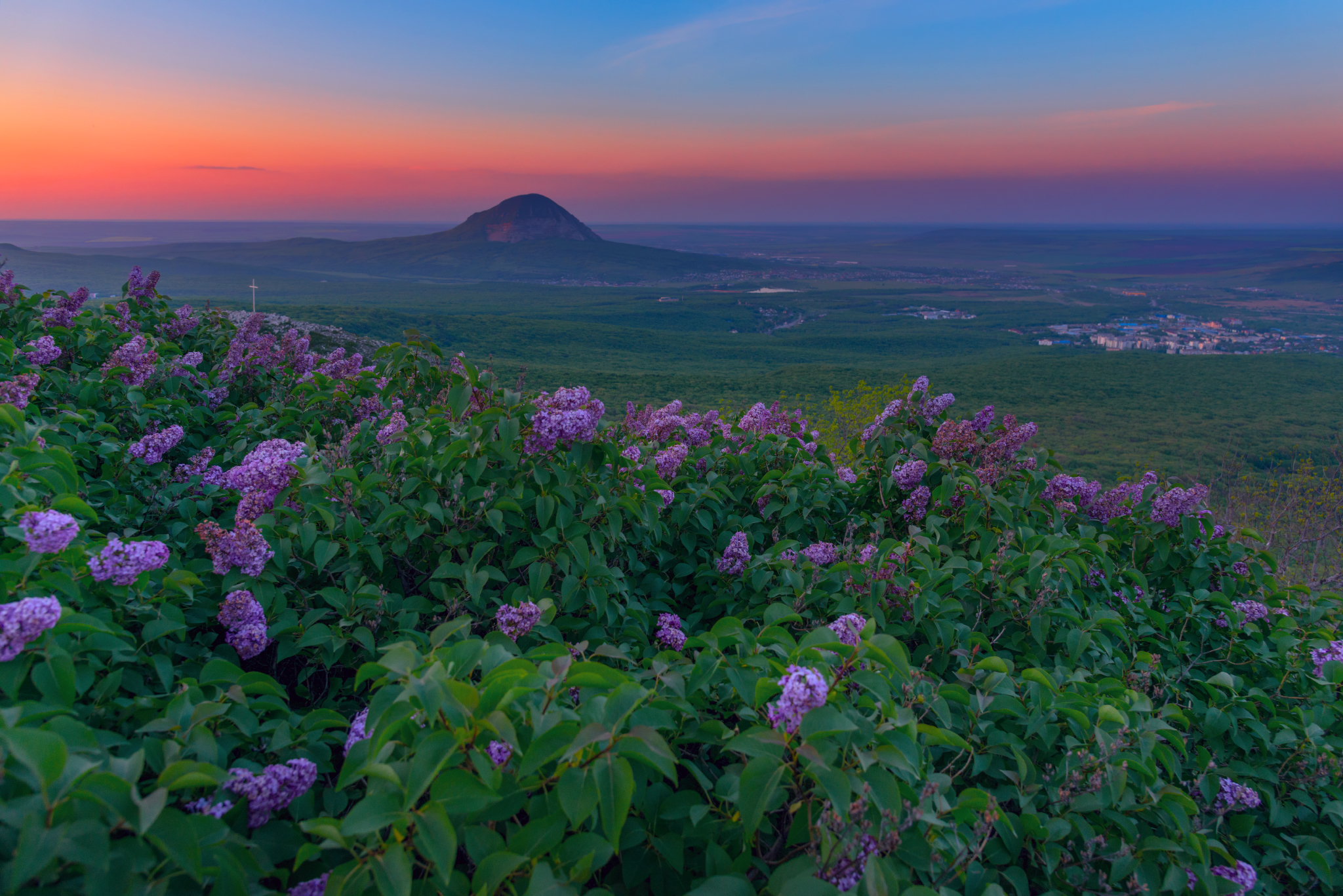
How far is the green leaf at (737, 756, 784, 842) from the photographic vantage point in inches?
53.1

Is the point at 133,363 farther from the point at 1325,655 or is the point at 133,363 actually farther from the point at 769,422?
the point at 1325,655

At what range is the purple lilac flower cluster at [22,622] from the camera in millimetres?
1482

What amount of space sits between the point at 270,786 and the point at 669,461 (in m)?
2.55

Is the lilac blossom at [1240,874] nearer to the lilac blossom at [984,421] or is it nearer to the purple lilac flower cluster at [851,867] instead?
the purple lilac flower cluster at [851,867]

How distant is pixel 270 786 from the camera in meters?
1.59

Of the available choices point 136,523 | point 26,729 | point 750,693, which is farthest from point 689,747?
point 136,523

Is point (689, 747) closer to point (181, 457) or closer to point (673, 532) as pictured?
point (673, 532)

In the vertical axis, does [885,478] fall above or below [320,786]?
above

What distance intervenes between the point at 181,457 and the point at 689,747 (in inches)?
152

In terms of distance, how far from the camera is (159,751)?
157 centimetres

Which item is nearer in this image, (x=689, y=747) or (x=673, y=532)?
(x=689, y=747)

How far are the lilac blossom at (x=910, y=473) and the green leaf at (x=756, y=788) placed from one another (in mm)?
2738

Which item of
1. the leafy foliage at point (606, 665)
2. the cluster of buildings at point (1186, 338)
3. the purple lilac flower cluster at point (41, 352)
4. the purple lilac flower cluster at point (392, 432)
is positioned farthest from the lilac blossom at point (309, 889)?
the cluster of buildings at point (1186, 338)

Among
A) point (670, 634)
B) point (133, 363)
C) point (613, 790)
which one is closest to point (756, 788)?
point (613, 790)
